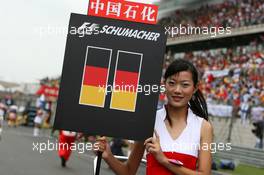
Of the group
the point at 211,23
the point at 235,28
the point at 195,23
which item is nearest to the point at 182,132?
the point at 235,28

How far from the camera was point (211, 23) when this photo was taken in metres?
37.2

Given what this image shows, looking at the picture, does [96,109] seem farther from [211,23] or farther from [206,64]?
[211,23]

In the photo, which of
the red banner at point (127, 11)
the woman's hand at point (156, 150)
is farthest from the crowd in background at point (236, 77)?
the woman's hand at point (156, 150)

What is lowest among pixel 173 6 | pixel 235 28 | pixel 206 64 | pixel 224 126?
pixel 224 126

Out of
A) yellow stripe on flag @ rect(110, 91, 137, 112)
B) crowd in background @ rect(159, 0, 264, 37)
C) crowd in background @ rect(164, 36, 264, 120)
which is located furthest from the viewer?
crowd in background @ rect(159, 0, 264, 37)

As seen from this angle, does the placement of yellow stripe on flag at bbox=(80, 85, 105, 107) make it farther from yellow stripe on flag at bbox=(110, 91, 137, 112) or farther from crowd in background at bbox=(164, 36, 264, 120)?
crowd in background at bbox=(164, 36, 264, 120)

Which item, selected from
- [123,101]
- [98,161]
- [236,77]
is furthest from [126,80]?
[236,77]

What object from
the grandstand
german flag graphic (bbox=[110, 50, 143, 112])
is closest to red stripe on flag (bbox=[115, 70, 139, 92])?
german flag graphic (bbox=[110, 50, 143, 112])

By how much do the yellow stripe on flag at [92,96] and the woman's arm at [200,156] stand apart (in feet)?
1.68

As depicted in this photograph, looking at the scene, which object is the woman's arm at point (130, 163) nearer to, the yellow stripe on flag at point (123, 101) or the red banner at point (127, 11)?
the yellow stripe on flag at point (123, 101)

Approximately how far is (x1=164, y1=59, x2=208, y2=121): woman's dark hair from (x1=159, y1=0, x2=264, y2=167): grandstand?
1474 cm

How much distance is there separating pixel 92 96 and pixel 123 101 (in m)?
0.19

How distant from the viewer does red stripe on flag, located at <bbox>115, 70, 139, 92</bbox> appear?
10.7 ft

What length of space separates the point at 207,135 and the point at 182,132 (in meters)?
0.14
